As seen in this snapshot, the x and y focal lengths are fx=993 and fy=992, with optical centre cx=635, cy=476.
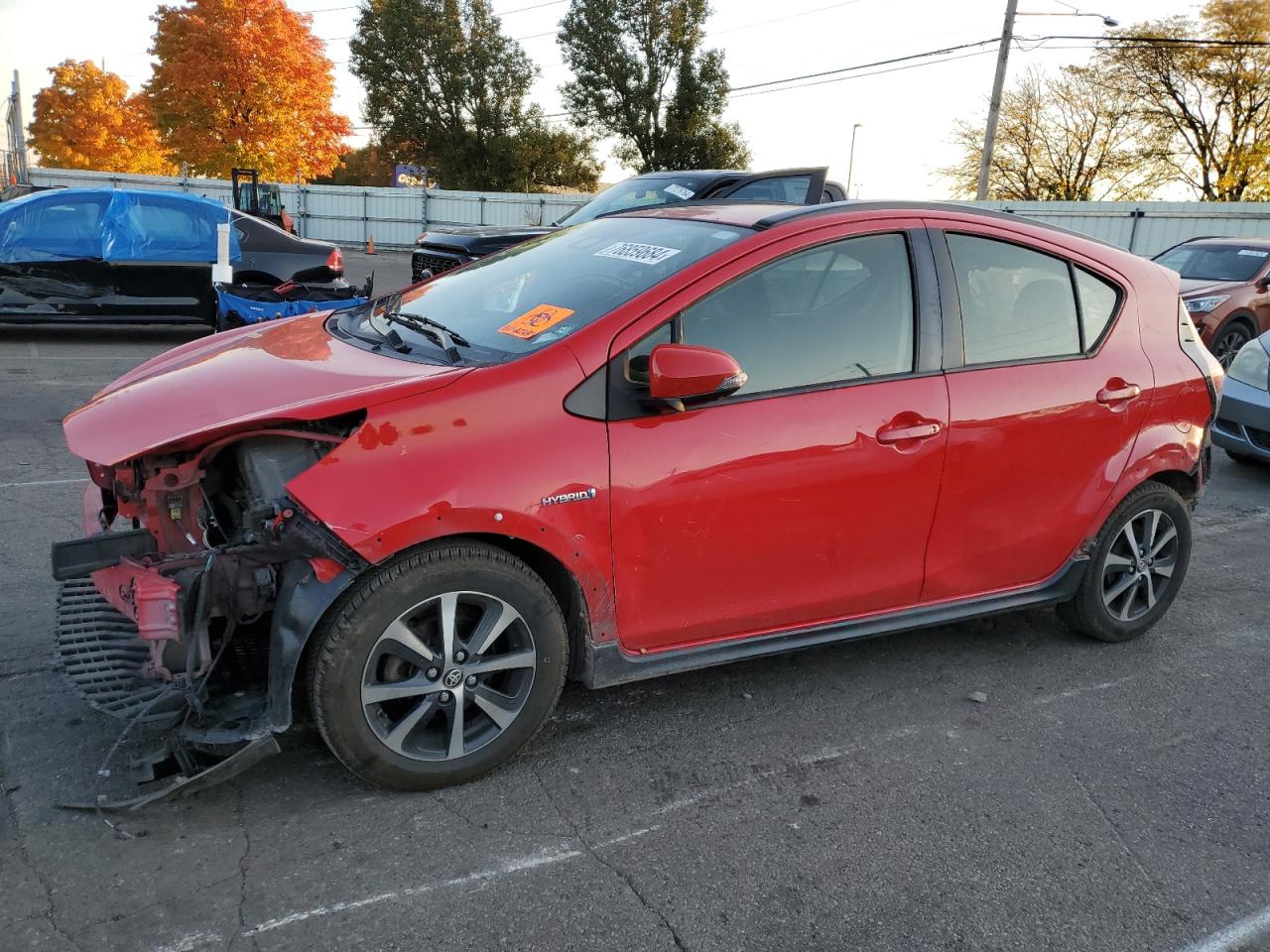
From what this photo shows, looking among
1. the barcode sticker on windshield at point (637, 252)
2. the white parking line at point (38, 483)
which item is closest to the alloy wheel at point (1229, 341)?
the barcode sticker on windshield at point (637, 252)

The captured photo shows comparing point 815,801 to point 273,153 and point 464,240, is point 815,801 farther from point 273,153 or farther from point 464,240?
point 273,153

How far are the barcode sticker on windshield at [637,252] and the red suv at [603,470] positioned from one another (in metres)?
0.02

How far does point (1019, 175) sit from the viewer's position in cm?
4169

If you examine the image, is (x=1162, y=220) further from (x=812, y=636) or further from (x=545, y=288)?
(x=545, y=288)

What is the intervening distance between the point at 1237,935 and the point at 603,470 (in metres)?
2.12

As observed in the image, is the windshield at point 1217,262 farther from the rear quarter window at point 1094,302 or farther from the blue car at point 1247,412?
the rear quarter window at point 1094,302

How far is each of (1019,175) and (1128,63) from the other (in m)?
5.64

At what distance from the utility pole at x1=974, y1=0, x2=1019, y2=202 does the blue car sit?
771 inches

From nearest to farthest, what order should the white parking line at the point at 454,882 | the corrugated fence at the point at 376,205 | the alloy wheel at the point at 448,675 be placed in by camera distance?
the white parking line at the point at 454,882
the alloy wheel at the point at 448,675
the corrugated fence at the point at 376,205

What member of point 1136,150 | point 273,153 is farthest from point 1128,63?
point 273,153

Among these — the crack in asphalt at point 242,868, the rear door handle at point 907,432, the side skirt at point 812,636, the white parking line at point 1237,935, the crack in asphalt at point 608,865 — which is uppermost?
the rear door handle at point 907,432

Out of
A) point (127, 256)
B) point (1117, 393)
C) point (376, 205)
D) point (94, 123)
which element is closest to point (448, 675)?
point (1117, 393)

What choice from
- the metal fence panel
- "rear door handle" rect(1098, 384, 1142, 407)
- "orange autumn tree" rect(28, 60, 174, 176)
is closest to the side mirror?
"rear door handle" rect(1098, 384, 1142, 407)

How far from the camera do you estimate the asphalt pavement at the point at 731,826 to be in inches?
98.3
